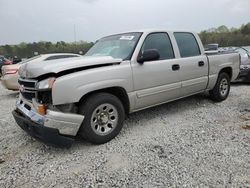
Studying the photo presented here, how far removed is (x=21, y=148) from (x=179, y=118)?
117 inches

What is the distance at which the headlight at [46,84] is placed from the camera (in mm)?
3393

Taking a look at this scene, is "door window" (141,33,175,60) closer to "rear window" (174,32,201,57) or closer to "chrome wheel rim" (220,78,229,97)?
"rear window" (174,32,201,57)

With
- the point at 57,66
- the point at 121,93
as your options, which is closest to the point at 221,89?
the point at 121,93

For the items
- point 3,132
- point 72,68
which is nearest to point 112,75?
point 72,68

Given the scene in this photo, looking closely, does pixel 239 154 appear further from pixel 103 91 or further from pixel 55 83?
pixel 55 83

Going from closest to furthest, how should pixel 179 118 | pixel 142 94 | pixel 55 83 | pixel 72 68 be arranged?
1. pixel 55 83
2. pixel 72 68
3. pixel 142 94
4. pixel 179 118

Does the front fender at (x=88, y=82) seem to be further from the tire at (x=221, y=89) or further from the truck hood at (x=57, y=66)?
the tire at (x=221, y=89)

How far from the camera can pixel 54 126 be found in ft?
11.2

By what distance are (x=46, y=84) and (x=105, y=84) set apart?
0.87 meters

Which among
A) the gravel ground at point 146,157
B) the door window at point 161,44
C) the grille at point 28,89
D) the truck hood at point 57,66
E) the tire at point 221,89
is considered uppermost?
the door window at point 161,44

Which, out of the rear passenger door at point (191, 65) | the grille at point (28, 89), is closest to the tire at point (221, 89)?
the rear passenger door at point (191, 65)

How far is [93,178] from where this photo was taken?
304cm

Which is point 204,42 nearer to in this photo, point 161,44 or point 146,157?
point 161,44

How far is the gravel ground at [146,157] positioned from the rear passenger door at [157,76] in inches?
20.9
